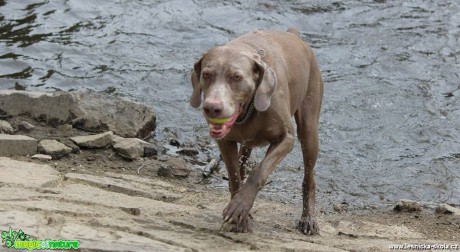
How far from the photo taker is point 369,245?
577 centimetres

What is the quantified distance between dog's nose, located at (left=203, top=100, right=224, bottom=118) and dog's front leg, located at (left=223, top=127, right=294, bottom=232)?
0.58m

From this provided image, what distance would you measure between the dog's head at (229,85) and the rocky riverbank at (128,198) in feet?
2.66

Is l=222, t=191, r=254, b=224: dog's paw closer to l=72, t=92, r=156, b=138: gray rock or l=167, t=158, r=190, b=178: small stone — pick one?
l=167, t=158, r=190, b=178: small stone

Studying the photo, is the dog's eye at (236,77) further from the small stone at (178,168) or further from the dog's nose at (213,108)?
the small stone at (178,168)

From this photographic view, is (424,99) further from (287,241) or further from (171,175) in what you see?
(287,241)

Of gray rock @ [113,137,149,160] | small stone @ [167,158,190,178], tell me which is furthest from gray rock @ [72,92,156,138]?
small stone @ [167,158,190,178]

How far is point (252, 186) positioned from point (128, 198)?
1434mm

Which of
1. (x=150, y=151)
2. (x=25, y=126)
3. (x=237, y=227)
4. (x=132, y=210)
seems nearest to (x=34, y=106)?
(x=25, y=126)

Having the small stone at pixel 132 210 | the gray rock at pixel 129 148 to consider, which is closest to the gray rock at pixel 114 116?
the gray rock at pixel 129 148

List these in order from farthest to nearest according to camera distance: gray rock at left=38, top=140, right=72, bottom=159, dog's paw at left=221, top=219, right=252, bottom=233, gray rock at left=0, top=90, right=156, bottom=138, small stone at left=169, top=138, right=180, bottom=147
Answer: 1. small stone at left=169, top=138, right=180, bottom=147
2. gray rock at left=0, top=90, right=156, bottom=138
3. gray rock at left=38, top=140, right=72, bottom=159
4. dog's paw at left=221, top=219, right=252, bottom=233

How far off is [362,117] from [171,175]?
3.01 meters

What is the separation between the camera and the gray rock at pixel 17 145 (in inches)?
293

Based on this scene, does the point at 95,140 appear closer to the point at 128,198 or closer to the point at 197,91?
the point at 128,198

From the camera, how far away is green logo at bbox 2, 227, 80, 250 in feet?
15.1
